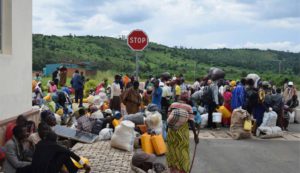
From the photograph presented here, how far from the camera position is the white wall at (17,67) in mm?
8562

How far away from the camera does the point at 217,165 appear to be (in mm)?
9875

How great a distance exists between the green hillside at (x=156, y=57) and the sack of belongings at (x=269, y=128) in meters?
35.6

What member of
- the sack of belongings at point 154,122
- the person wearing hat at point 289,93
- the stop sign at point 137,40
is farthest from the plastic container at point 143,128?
the person wearing hat at point 289,93

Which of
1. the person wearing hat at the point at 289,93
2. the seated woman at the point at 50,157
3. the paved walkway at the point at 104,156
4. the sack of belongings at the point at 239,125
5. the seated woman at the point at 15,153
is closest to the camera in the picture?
the seated woman at the point at 50,157

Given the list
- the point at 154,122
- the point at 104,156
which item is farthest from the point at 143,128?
the point at 104,156

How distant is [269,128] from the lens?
44.9 ft

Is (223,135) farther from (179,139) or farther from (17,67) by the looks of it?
(17,67)

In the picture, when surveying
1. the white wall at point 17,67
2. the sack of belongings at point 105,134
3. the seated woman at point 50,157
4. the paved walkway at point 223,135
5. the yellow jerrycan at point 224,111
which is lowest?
the paved walkway at point 223,135

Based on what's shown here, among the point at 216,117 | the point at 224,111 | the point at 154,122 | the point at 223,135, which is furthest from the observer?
the point at 224,111

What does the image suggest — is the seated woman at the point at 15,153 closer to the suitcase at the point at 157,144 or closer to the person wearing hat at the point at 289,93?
the suitcase at the point at 157,144

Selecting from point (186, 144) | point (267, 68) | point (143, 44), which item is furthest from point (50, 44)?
point (186, 144)

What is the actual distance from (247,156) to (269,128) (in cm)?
310

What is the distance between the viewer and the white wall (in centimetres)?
856

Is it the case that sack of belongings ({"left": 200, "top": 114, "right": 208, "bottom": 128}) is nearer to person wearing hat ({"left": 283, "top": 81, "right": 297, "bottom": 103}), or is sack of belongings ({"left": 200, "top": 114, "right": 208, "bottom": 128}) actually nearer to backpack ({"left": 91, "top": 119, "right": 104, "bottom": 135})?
person wearing hat ({"left": 283, "top": 81, "right": 297, "bottom": 103})
